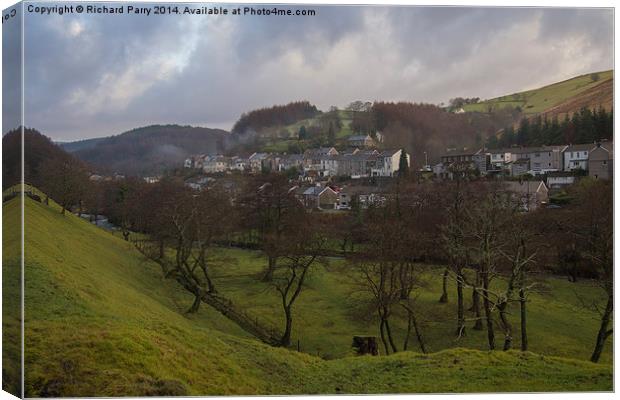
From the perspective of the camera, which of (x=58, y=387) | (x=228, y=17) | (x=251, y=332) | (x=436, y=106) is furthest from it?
(x=251, y=332)

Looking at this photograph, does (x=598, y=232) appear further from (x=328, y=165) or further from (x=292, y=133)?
(x=292, y=133)

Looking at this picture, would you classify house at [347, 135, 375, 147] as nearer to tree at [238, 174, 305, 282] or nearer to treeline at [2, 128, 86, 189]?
tree at [238, 174, 305, 282]

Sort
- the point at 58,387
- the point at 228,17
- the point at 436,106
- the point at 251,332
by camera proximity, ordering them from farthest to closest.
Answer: the point at 251,332
the point at 436,106
the point at 228,17
the point at 58,387

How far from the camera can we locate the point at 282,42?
10.3 metres

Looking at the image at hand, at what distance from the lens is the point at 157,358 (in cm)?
918

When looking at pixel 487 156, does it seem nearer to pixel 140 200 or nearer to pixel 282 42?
pixel 282 42

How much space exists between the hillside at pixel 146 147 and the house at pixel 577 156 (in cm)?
669

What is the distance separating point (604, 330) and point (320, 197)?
608 centimetres

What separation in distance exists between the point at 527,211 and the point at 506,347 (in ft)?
9.07

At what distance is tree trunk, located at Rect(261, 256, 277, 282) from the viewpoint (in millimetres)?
12195

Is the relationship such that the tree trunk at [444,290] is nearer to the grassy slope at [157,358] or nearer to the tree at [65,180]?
the grassy slope at [157,358]

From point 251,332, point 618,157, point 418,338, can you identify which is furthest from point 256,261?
point 618,157

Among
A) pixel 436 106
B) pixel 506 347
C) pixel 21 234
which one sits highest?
pixel 436 106

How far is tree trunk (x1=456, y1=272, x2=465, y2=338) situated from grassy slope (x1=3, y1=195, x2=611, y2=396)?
3.53 feet
